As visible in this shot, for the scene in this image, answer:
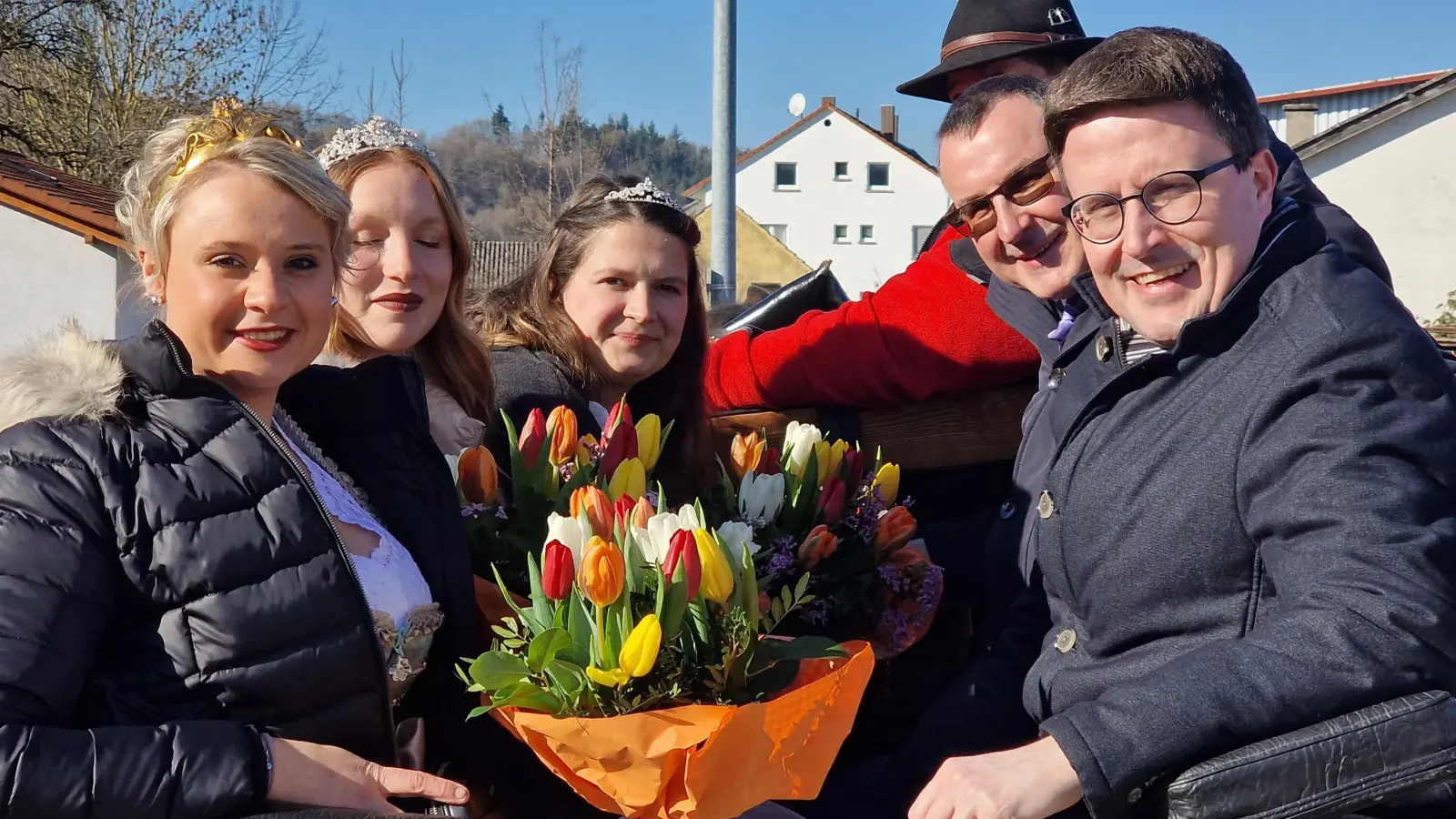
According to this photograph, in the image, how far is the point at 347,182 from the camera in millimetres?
2934

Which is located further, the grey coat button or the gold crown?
the grey coat button

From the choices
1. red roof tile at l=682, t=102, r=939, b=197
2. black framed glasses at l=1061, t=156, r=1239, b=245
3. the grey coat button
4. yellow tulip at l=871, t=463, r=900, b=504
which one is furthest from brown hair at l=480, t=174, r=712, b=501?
red roof tile at l=682, t=102, r=939, b=197

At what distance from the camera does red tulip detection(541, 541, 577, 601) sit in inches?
74.6

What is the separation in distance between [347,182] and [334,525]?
3.77 feet

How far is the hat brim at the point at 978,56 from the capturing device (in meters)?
3.80

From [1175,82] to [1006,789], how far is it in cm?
116

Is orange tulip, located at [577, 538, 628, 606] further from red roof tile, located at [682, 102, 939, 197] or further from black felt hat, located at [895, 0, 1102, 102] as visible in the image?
red roof tile, located at [682, 102, 939, 197]

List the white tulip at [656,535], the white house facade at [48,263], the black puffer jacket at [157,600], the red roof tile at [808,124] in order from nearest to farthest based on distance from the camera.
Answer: the black puffer jacket at [157,600] < the white tulip at [656,535] < the white house facade at [48,263] < the red roof tile at [808,124]

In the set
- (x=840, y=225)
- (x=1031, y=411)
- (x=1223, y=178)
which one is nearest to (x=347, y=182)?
(x=1031, y=411)

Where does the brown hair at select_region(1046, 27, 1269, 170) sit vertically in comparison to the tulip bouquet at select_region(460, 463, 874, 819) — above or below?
above

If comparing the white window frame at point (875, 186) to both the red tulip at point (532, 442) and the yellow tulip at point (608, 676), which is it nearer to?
the red tulip at point (532, 442)

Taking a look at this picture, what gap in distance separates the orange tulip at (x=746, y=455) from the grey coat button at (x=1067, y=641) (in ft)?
2.34

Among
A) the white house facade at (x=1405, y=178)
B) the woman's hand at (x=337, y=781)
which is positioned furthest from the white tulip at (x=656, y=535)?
the white house facade at (x=1405, y=178)

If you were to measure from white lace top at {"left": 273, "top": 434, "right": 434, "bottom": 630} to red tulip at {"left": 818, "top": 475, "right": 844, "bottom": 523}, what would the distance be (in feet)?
2.69
